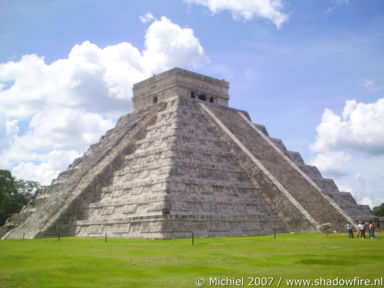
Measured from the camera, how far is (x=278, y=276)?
25.9ft

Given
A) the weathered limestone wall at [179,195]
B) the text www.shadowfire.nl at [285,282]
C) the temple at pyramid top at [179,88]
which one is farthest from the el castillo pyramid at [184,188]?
the text www.shadowfire.nl at [285,282]

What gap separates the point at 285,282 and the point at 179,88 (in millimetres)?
24072

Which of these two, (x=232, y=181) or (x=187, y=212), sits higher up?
(x=232, y=181)

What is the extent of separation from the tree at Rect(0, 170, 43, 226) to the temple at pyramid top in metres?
11.1

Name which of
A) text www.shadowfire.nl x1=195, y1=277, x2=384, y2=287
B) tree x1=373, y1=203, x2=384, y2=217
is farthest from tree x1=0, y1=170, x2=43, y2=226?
tree x1=373, y1=203, x2=384, y2=217

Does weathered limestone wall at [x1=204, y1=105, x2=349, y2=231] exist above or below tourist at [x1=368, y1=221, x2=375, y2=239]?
above

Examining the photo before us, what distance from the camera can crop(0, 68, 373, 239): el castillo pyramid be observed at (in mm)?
19125

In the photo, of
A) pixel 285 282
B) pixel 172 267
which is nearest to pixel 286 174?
pixel 172 267

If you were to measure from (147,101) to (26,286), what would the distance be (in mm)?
25958

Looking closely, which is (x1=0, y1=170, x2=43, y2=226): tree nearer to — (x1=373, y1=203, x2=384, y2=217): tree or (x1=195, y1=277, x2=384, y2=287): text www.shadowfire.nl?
(x1=195, y1=277, x2=384, y2=287): text www.shadowfire.nl

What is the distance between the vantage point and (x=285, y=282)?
24.0 feet

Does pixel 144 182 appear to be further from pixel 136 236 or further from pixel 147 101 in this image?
pixel 147 101

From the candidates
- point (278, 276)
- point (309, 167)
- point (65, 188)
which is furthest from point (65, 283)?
point (309, 167)

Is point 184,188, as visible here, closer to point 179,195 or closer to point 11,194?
point 179,195
